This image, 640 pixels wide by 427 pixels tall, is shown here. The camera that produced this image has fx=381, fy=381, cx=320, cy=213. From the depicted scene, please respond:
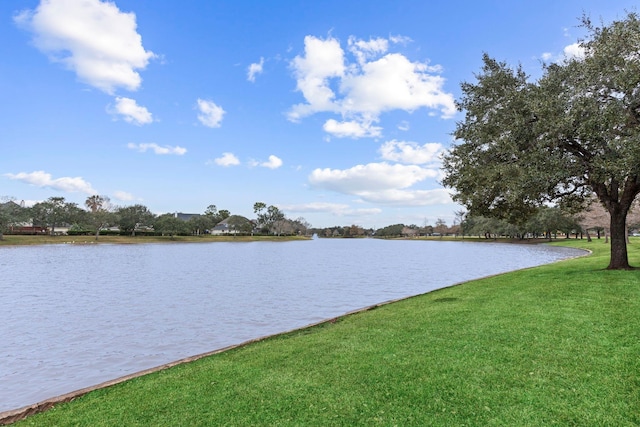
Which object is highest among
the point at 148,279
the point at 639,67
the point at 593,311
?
the point at 639,67

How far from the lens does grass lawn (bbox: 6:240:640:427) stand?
15.7 feet

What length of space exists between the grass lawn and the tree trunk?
8.17 metres

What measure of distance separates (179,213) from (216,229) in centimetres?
2330

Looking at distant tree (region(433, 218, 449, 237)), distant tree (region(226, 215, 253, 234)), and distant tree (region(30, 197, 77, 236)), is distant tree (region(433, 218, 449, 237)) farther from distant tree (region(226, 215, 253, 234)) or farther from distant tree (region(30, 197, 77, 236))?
distant tree (region(30, 197, 77, 236))

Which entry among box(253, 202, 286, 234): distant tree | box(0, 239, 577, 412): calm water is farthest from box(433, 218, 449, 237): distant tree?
box(0, 239, 577, 412): calm water

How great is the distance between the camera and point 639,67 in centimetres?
1265

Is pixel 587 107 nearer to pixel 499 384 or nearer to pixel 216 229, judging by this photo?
pixel 499 384

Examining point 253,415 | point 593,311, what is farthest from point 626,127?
point 253,415

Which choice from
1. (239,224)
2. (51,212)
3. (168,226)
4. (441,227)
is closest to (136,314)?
(168,226)

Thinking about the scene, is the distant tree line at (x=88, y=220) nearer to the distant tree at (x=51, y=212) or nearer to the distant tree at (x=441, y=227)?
the distant tree at (x=51, y=212)

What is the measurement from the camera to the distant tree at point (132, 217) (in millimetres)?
97938

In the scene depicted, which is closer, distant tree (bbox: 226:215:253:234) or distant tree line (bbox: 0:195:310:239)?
distant tree line (bbox: 0:195:310:239)

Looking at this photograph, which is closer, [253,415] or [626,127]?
[253,415]

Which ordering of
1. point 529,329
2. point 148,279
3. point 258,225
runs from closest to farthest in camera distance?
point 529,329 → point 148,279 → point 258,225
